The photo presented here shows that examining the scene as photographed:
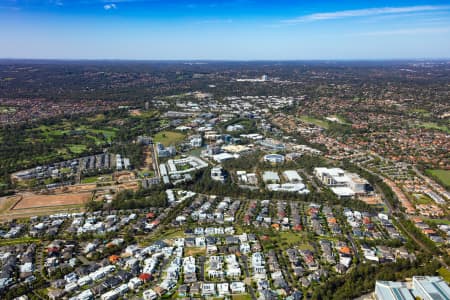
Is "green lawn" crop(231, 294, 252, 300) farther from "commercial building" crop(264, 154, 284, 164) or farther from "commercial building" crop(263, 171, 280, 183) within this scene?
"commercial building" crop(264, 154, 284, 164)

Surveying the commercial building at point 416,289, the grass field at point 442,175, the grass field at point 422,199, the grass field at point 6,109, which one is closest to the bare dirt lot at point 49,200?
the commercial building at point 416,289

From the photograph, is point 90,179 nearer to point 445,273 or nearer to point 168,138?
point 168,138

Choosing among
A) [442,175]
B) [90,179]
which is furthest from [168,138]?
[442,175]

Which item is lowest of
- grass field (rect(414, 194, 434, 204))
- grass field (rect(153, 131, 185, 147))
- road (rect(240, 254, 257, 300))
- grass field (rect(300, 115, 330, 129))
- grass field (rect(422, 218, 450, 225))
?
grass field (rect(153, 131, 185, 147))

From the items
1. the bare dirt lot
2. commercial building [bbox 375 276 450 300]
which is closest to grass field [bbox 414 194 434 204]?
commercial building [bbox 375 276 450 300]

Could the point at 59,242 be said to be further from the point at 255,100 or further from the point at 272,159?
the point at 255,100

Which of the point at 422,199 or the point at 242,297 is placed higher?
the point at 242,297

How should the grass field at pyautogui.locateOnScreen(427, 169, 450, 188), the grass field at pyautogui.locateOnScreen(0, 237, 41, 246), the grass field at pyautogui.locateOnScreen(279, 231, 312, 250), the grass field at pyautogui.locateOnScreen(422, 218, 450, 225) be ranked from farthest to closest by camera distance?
the grass field at pyautogui.locateOnScreen(427, 169, 450, 188) → the grass field at pyautogui.locateOnScreen(422, 218, 450, 225) → the grass field at pyautogui.locateOnScreen(0, 237, 41, 246) → the grass field at pyautogui.locateOnScreen(279, 231, 312, 250)
